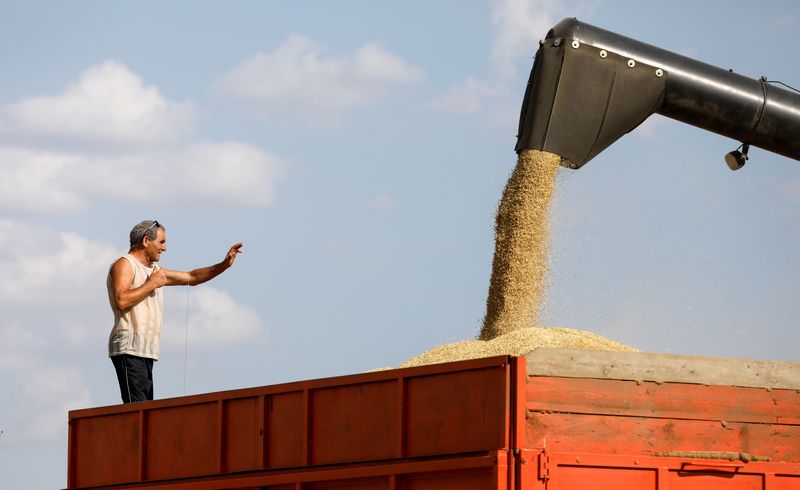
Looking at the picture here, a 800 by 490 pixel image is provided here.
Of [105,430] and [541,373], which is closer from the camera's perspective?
[541,373]

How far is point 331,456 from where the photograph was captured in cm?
635

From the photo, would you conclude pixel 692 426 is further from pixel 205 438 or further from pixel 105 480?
pixel 105 480

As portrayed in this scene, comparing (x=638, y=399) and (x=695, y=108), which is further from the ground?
(x=695, y=108)

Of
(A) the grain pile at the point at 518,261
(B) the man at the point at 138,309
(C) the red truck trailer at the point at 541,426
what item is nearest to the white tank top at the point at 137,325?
(B) the man at the point at 138,309

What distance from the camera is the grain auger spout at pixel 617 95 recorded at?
27.6 ft

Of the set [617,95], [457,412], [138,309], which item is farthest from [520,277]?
[457,412]

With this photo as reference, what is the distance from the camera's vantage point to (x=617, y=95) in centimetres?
848


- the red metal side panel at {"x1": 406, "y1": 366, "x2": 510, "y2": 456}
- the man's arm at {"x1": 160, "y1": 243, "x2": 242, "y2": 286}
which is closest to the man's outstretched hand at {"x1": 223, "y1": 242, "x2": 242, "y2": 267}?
the man's arm at {"x1": 160, "y1": 243, "x2": 242, "y2": 286}

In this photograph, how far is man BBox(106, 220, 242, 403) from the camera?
8.23 metres

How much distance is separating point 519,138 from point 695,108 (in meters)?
1.22

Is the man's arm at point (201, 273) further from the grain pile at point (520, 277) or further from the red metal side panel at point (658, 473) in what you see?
the red metal side panel at point (658, 473)

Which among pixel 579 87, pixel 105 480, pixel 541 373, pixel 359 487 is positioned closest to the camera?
pixel 541 373

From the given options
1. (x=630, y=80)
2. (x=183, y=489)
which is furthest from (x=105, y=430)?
(x=630, y=80)

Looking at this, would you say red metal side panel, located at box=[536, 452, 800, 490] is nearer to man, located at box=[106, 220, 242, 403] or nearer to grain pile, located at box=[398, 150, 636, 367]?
grain pile, located at box=[398, 150, 636, 367]
